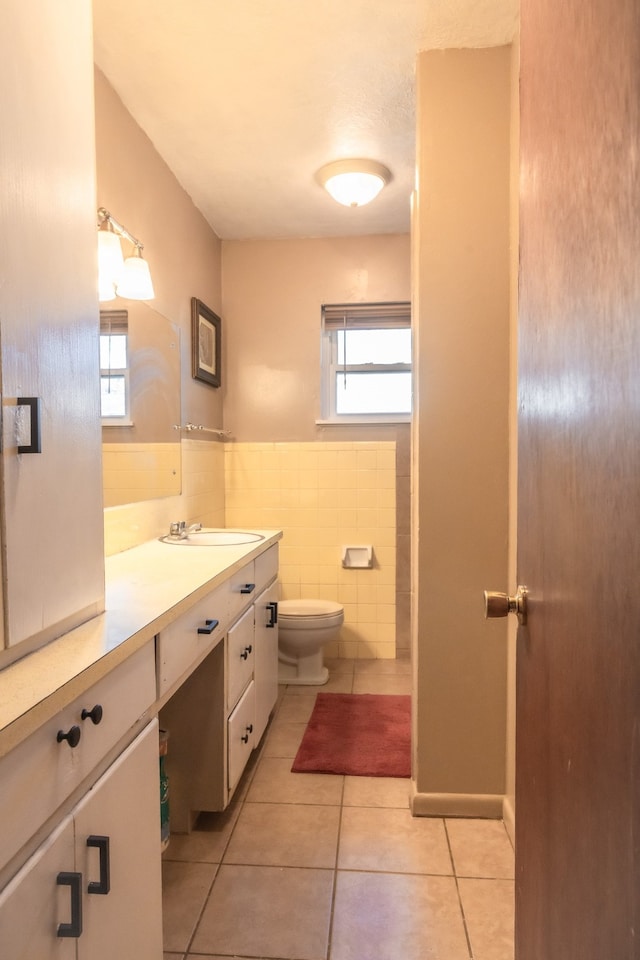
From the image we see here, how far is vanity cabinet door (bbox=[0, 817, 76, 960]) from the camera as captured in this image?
68 centimetres

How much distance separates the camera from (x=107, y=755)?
946 mm

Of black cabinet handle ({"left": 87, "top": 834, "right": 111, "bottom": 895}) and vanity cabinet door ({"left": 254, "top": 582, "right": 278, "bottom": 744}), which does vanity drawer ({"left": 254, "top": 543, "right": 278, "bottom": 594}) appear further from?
black cabinet handle ({"left": 87, "top": 834, "right": 111, "bottom": 895})

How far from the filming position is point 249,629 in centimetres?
203

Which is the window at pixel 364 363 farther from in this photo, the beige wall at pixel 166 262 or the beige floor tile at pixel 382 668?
the beige floor tile at pixel 382 668

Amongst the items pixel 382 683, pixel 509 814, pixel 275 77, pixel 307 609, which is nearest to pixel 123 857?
pixel 509 814

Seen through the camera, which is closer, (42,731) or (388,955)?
(42,731)

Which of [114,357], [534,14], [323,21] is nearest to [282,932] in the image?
[114,357]

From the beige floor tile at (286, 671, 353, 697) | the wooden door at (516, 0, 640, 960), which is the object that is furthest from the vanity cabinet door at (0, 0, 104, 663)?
the beige floor tile at (286, 671, 353, 697)

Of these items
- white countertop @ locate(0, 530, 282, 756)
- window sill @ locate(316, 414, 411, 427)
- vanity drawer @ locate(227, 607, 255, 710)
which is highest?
window sill @ locate(316, 414, 411, 427)

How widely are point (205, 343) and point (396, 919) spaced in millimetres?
2569

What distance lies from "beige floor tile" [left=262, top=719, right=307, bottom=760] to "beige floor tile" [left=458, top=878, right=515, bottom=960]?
891 millimetres

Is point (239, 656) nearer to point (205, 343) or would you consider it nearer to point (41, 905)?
point (41, 905)

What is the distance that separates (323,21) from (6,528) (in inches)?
69.8

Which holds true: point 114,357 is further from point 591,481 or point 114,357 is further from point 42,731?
point 591,481
